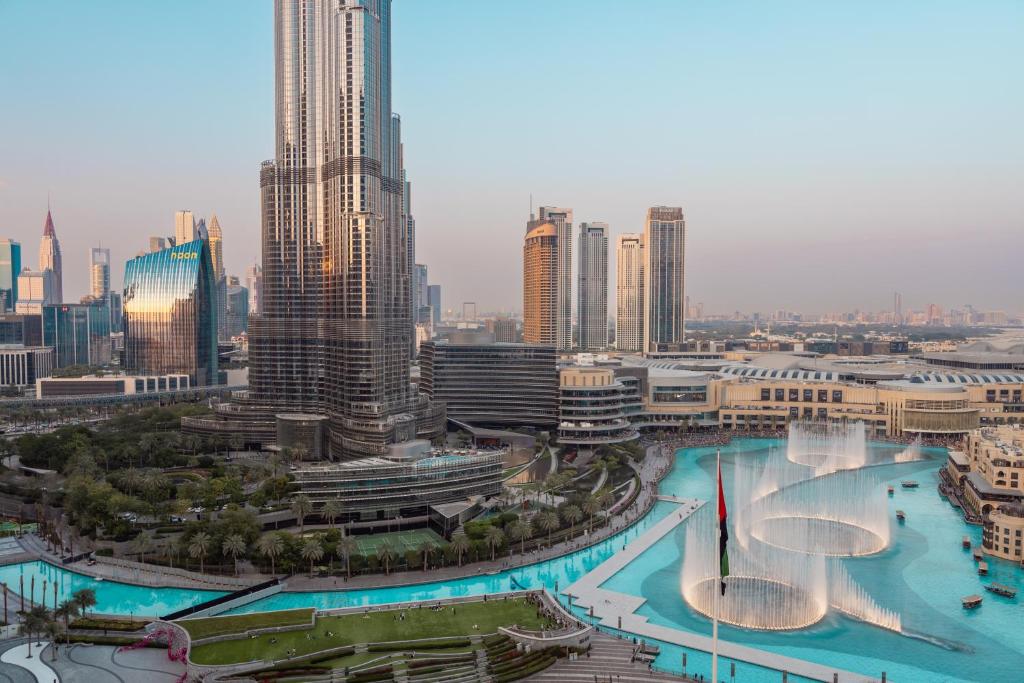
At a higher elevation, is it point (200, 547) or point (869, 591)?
point (200, 547)

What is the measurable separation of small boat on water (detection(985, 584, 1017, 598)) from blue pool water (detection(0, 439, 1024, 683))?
50 cm

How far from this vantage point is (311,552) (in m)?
45.0

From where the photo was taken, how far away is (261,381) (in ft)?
288

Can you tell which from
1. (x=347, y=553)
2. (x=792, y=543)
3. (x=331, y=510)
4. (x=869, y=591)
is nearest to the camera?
(x=869, y=591)

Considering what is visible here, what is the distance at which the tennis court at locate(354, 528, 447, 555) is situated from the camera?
164ft

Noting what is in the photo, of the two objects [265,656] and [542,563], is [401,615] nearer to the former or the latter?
[265,656]

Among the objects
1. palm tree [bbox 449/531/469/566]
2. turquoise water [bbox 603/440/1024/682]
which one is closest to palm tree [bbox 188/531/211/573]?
palm tree [bbox 449/531/469/566]

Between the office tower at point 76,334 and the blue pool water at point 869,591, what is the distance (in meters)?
148

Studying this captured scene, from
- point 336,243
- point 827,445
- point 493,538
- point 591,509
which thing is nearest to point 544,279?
point 827,445

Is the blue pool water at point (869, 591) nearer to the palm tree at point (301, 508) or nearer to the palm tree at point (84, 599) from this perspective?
the palm tree at point (84, 599)

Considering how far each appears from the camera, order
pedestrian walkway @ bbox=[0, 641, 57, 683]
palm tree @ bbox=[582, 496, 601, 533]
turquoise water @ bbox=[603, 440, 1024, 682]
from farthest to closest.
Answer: palm tree @ bbox=[582, 496, 601, 533], turquoise water @ bbox=[603, 440, 1024, 682], pedestrian walkway @ bbox=[0, 641, 57, 683]

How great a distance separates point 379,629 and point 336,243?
53.0 m

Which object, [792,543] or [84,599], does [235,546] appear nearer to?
[84,599]

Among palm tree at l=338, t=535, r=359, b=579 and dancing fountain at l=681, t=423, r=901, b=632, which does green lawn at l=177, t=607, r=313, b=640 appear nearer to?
palm tree at l=338, t=535, r=359, b=579
